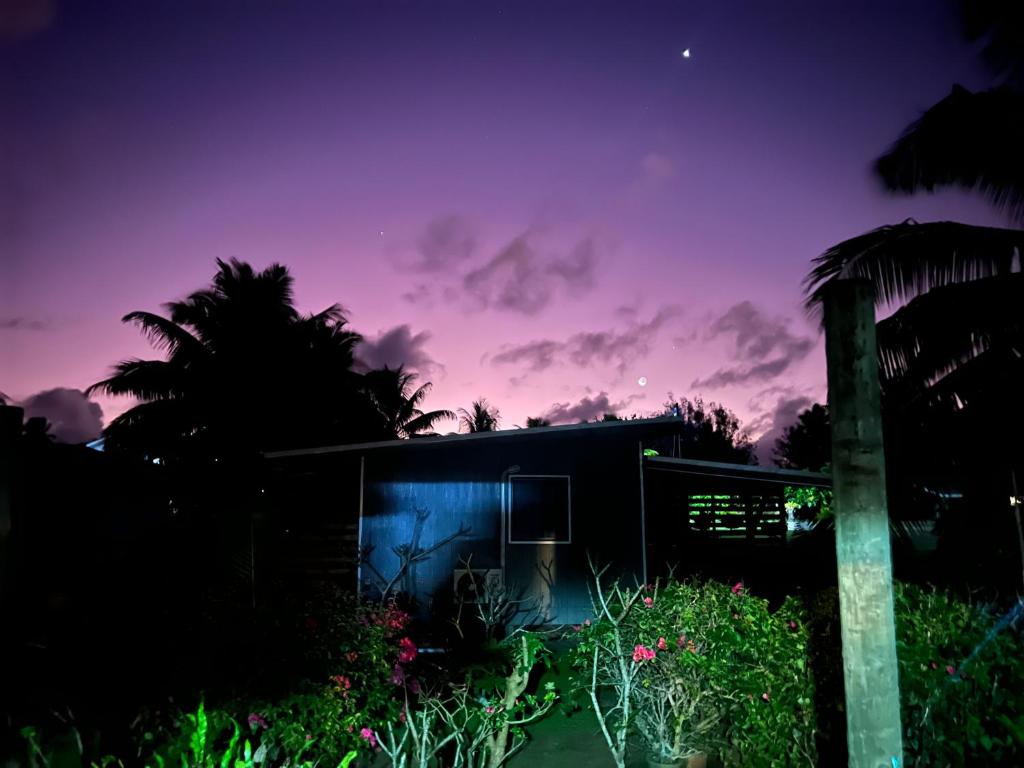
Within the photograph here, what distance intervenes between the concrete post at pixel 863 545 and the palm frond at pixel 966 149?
24.4ft

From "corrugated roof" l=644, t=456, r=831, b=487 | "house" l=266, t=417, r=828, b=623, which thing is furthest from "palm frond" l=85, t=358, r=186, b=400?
"corrugated roof" l=644, t=456, r=831, b=487

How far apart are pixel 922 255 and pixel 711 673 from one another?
20.0ft

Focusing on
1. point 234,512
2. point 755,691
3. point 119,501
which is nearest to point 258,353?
point 119,501

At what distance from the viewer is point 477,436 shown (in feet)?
39.2

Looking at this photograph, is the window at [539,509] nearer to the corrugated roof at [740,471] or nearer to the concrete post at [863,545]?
the corrugated roof at [740,471]

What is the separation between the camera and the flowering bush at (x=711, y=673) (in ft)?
14.0

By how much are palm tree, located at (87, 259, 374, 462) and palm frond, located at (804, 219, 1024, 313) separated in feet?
58.0

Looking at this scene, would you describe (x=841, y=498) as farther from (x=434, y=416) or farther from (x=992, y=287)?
(x=434, y=416)

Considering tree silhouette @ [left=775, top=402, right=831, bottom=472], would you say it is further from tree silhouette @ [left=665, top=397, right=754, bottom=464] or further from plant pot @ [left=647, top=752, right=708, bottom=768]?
plant pot @ [left=647, top=752, right=708, bottom=768]

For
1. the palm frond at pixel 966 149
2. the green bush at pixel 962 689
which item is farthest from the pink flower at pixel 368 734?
A: the palm frond at pixel 966 149

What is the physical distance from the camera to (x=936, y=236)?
860cm

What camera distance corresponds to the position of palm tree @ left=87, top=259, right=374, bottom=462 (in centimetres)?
2172

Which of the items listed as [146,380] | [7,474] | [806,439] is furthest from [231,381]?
[806,439]

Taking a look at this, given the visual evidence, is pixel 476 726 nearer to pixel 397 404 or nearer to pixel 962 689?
pixel 962 689
